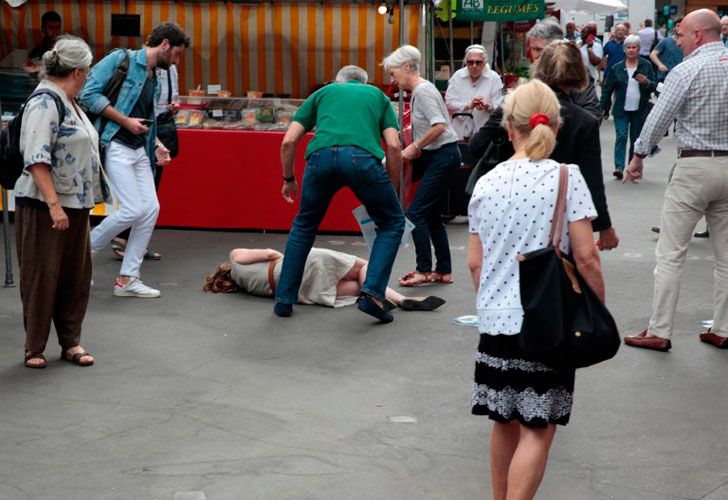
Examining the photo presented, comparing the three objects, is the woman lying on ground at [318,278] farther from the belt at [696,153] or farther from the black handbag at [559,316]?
the black handbag at [559,316]

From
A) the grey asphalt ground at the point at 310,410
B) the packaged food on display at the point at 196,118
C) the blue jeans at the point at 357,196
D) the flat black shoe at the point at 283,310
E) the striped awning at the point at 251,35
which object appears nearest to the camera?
the grey asphalt ground at the point at 310,410

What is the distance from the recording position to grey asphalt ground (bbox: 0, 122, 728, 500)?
202 inches

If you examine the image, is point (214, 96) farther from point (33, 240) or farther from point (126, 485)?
point (126, 485)

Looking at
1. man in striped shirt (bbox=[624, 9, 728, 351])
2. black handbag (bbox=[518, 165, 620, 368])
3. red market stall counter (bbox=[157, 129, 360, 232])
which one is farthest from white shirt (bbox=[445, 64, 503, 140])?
black handbag (bbox=[518, 165, 620, 368])

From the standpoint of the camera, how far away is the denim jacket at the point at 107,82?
8500mm

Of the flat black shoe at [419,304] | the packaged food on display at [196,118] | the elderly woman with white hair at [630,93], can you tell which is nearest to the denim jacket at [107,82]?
the flat black shoe at [419,304]

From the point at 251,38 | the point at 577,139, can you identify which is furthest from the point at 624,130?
the point at 577,139

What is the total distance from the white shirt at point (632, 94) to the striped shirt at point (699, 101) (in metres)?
8.67

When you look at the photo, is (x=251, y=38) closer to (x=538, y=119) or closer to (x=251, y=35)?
(x=251, y=35)

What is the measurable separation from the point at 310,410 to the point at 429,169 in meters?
3.48

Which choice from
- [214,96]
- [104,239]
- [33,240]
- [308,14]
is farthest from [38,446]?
[308,14]

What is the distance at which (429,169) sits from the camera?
362 inches

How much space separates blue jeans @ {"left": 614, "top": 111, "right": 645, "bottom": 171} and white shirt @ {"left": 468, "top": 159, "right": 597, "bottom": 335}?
11.7 metres

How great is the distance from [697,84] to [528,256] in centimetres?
330
